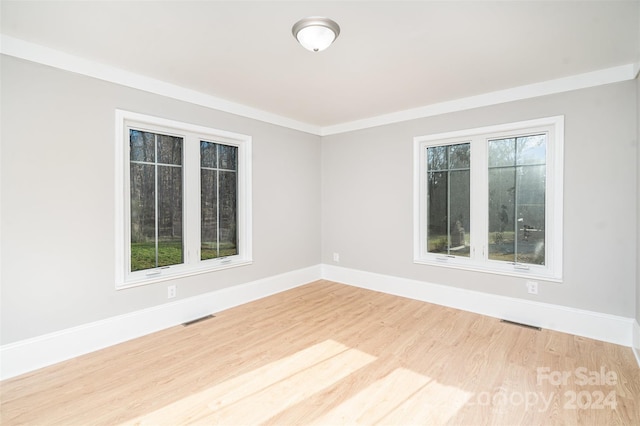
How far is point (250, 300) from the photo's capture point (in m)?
4.12

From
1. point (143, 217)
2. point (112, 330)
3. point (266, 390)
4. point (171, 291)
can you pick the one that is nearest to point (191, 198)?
point (143, 217)

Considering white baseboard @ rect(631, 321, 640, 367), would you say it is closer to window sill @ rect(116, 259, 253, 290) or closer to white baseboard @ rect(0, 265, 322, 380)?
white baseboard @ rect(0, 265, 322, 380)

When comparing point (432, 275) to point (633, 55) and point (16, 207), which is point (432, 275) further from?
point (16, 207)

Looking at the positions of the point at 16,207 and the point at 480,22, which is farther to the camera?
the point at 16,207

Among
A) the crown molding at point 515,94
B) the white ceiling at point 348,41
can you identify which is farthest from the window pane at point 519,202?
the white ceiling at point 348,41

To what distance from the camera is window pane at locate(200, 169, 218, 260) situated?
147 inches

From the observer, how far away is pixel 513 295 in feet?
11.4

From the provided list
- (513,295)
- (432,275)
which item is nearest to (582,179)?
(513,295)

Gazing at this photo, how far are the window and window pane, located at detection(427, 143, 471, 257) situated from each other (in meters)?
0.01

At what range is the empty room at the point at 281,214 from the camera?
6.89 ft

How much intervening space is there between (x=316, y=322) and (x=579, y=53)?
3506 mm

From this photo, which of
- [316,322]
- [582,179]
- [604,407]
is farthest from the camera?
[316,322]

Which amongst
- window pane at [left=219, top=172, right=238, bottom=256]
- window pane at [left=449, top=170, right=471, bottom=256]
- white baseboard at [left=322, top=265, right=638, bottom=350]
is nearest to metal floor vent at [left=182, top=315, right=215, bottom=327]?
window pane at [left=219, top=172, right=238, bottom=256]

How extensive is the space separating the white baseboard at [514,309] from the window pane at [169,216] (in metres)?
2.65
